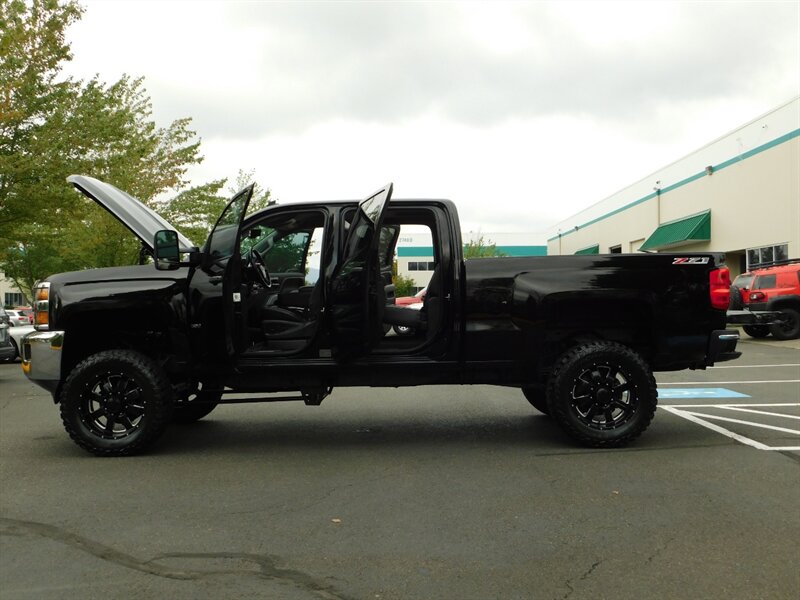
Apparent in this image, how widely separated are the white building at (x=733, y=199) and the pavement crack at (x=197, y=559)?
24045 millimetres

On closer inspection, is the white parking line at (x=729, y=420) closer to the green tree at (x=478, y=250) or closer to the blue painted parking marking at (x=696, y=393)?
the blue painted parking marking at (x=696, y=393)

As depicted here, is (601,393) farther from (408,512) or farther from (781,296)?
(781,296)

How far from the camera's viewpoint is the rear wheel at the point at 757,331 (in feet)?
63.3

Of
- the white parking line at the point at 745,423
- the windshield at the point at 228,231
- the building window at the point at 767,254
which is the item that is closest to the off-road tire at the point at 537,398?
the white parking line at the point at 745,423

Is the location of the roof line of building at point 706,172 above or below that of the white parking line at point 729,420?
above

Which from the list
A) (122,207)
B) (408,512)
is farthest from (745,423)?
(122,207)

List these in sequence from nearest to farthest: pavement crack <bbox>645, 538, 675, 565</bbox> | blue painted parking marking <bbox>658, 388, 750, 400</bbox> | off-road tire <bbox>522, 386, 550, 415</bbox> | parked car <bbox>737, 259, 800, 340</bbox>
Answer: pavement crack <bbox>645, 538, 675, 565</bbox> < off-road tire <bbox>522, 386, 550, 415</bbox> < blue painted parking marking <bbox>658, 388, 750, 400</bbox> < parked car <bbox>737, 259, 800, 340</bbox>

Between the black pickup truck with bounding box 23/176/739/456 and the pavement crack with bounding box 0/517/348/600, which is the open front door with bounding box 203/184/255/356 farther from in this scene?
the pavement crack with bounding box 0/517/348/600

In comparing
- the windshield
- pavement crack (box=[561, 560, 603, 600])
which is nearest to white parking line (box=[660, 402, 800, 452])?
pavement crack (box=[561, 560, 603, 600])

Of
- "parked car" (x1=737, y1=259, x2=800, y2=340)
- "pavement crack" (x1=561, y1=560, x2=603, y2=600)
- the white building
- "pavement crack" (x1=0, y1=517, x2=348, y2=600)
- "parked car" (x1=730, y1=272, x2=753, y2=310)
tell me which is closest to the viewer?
"pavement crack" (x1=561, y1=560, x2=603, y2=600)

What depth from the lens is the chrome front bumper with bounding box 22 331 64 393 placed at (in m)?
6.21

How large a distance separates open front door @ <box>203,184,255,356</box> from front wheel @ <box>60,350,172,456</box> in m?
0.68

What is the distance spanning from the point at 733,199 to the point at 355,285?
26.3 metres

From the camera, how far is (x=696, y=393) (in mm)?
9766
